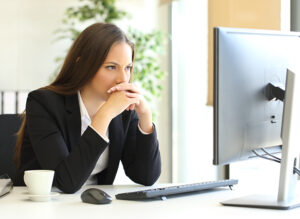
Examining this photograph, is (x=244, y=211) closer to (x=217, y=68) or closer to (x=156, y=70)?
(x=217, y=68)

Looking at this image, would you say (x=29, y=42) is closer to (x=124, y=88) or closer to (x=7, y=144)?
(x=7, y=144)

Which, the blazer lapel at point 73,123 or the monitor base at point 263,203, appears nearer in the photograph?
the monitor base at point 263,203

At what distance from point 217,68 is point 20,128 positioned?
100cm

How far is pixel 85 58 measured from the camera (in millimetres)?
2004

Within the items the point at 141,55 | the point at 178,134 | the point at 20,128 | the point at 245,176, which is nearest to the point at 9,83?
the point at 141,55

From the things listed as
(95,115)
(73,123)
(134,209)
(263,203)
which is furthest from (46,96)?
(263,203)

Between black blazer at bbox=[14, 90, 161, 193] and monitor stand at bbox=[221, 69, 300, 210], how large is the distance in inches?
19.2

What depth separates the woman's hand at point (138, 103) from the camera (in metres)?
1.90

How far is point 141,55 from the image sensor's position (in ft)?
14.2

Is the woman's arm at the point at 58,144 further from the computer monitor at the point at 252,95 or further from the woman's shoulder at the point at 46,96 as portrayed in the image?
the computer monitor at the point at 252,95

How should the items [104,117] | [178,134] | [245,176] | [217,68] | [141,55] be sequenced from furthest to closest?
[178,134]
[141,55]
[245,176]
[104,117]
[217,68]

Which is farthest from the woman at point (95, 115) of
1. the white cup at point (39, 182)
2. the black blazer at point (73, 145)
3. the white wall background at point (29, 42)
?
the white wall background at point (29, 42)

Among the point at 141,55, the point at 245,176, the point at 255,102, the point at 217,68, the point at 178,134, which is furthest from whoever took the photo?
the point at 178,134

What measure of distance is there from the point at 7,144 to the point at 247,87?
1.05 meters
